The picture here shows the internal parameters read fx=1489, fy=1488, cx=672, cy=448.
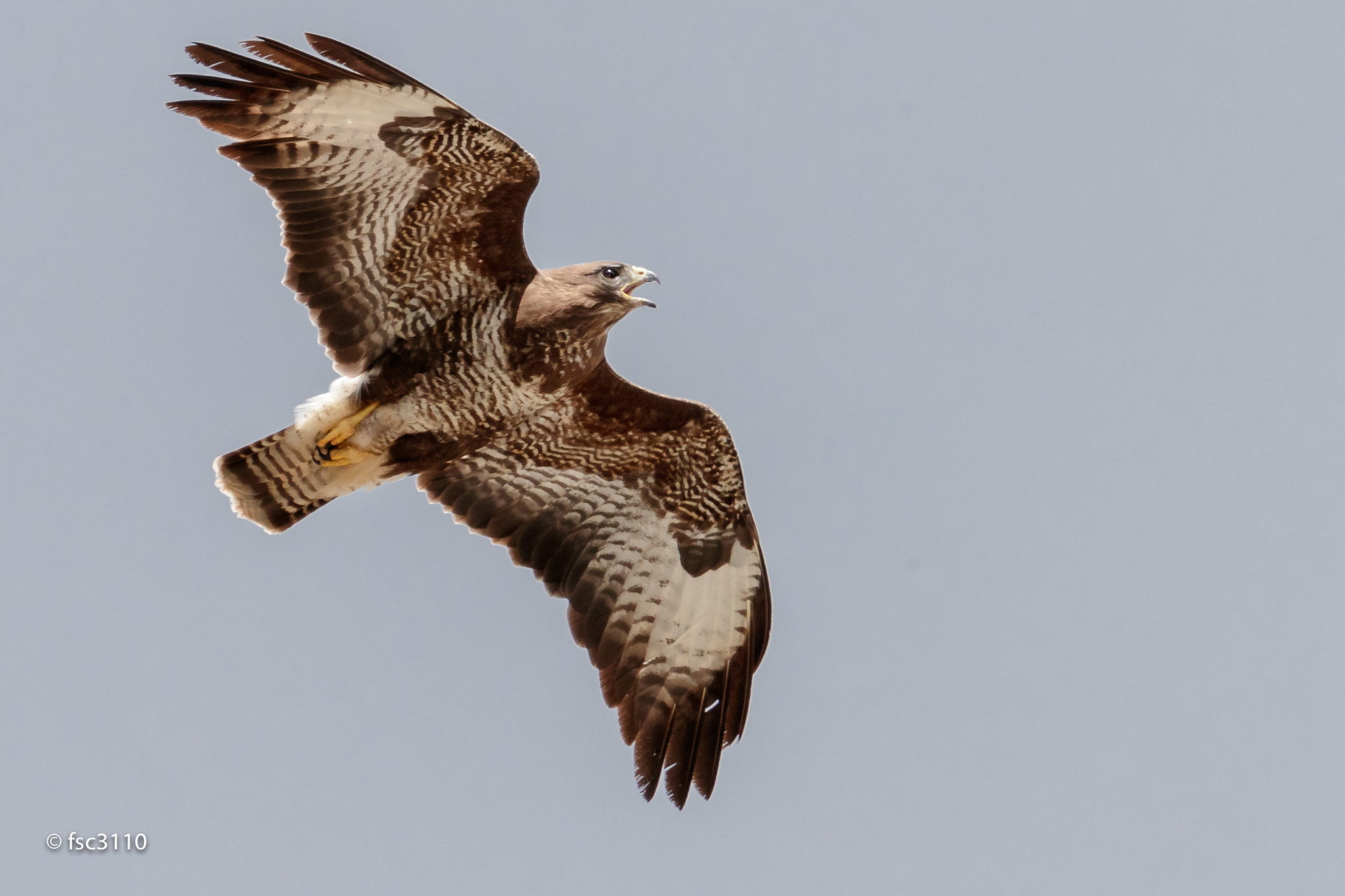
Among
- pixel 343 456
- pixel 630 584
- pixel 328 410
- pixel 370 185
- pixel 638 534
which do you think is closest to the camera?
pixel 370 185

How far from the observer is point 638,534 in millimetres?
11172

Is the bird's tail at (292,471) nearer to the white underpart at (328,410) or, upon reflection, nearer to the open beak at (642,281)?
the white underpart at (328,410)

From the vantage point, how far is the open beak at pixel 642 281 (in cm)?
960

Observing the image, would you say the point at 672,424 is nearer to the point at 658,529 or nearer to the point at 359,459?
the point at 658,529

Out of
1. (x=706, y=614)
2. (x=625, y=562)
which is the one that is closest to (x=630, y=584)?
(x=625, y=562)

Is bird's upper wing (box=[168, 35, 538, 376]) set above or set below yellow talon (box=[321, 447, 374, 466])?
above

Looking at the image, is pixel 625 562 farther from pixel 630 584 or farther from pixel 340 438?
pixel 340 438

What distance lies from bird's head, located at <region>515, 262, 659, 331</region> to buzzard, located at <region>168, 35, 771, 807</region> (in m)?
0.01

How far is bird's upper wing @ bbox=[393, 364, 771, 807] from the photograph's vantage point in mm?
10625

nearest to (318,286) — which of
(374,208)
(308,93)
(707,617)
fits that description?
(374,208)

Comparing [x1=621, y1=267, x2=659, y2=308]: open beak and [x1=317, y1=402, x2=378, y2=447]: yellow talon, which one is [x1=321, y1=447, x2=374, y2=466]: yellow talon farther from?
[x1=621, y1=267, x2=659, y2=308]: open beak

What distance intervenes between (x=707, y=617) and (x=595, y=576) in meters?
0.88

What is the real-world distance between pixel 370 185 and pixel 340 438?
1.72 meters

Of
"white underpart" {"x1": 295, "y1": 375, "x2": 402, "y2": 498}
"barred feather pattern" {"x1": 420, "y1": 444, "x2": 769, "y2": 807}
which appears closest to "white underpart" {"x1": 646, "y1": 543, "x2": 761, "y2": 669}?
"barred feather pattern" {"x1": 420, "y1": 444, "x2": 769, "y2": 807}
